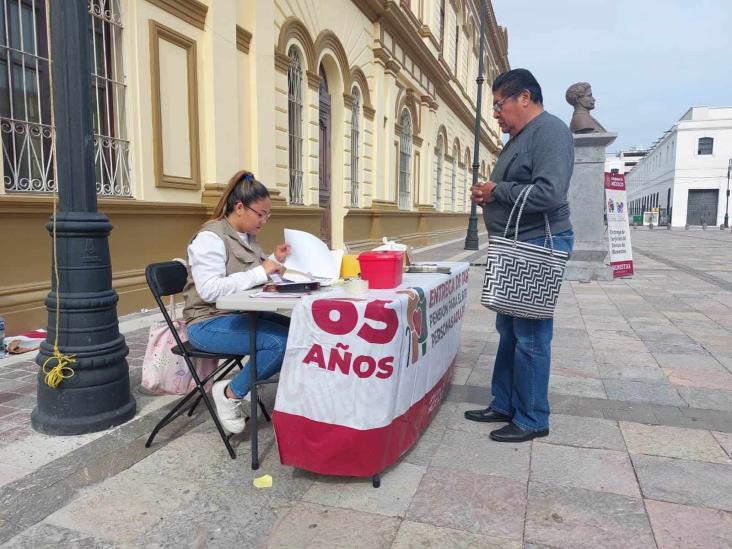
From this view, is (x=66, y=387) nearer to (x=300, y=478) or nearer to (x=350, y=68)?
(x=300, y=478)

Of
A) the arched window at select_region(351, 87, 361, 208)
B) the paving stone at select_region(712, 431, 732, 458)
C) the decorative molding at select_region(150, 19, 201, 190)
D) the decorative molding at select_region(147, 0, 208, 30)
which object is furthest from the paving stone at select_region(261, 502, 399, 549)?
the arched window at select_region(351, 87, 361, 208)

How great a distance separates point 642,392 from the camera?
3.89 meters

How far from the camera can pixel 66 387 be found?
303 centimetres

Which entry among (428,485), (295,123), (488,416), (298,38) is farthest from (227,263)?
(298,38)

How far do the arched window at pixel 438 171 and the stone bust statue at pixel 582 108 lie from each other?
11083 millimetres

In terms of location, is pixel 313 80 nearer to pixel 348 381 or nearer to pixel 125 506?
pixel 348 381

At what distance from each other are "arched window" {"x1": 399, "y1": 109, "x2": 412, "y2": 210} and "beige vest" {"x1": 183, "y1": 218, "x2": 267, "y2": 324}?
43.7 ft

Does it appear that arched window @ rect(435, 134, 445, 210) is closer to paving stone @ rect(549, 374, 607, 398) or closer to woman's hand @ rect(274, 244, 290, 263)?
paving stone @ rect(549, 374, 607, 398)

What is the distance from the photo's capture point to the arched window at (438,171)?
20917 millimetres

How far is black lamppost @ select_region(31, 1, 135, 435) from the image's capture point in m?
2.90

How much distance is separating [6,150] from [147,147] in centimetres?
157

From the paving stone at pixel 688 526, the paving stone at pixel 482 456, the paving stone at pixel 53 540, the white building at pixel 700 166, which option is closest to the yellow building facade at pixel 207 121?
the paving stone at pixel 53 540

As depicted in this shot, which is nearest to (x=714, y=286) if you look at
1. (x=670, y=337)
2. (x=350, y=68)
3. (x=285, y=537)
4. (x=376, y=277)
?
(x=670, y=337)

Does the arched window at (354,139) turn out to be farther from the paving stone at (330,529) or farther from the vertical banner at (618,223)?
the paving stone at (330,529)
